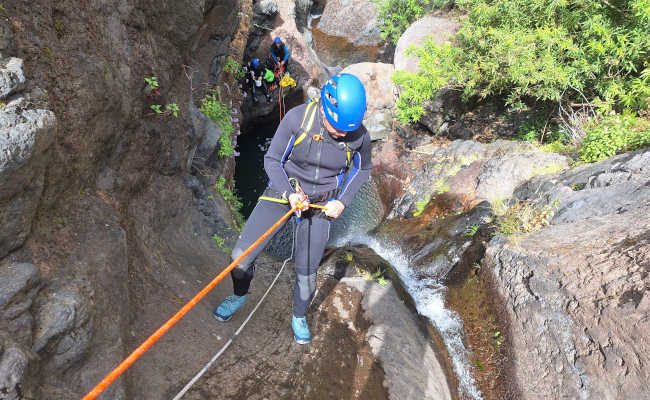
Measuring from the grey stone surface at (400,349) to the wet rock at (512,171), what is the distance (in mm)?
3194

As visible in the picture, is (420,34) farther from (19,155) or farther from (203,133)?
(19,155)

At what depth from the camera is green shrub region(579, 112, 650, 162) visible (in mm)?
5562

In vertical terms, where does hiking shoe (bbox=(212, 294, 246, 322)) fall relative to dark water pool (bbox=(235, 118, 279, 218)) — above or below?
above

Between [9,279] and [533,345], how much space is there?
4837 millimetres

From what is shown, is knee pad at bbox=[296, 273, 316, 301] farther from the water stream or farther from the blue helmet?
the water stream

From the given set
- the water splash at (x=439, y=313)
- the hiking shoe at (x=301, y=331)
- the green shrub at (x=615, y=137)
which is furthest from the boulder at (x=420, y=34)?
the hiking shoe at (x=301, y=331)

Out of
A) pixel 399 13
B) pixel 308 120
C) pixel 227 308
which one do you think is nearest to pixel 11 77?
pixel 308 120

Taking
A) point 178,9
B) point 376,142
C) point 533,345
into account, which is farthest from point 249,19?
point 533,345

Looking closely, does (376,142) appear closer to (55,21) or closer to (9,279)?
(55,21)

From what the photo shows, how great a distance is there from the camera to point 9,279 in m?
2.17

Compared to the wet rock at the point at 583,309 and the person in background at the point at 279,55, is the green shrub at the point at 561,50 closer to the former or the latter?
the wet rock at the point at 583,309

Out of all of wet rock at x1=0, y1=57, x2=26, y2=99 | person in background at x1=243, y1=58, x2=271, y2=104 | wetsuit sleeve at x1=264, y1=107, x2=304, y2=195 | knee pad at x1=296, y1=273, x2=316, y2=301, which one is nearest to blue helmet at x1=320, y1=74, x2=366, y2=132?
wetsuit sleeve at x1=264, y1=107, x2=304, y2=195

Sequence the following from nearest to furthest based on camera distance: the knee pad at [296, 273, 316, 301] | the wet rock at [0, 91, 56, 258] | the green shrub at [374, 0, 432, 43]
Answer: the wet rock at [0, 91, 56, 258], the knee pad at [296, 273, 316, 301], the green shrub at [374, 0, 432, 43]

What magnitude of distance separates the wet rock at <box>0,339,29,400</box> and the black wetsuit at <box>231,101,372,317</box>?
1713 mm
